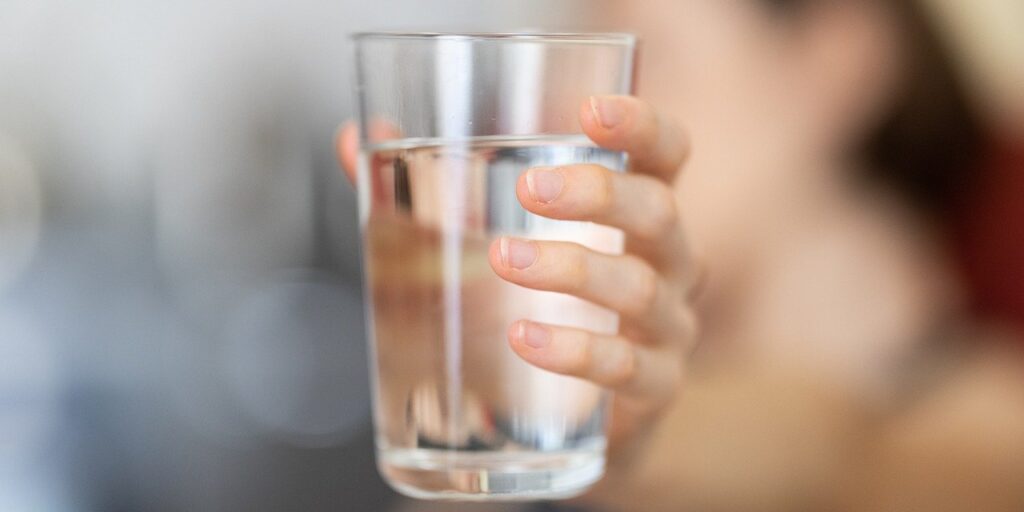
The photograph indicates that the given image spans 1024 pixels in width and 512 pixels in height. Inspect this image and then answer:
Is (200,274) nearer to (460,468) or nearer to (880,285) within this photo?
(880,285)

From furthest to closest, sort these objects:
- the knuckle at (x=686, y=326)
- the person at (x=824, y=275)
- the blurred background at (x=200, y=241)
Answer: the blurred background at (x=200, y=241) → the person at (x=824, y=275) → the knuckle at (x=686, y=326)

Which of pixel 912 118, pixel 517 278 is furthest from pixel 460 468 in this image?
pixel 912 118

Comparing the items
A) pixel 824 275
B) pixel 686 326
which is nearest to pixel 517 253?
pixel 686 326

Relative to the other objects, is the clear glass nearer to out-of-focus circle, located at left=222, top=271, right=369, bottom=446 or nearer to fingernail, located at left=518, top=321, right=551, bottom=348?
fingernail, located at left=518, top=321, right=551, bottom=348

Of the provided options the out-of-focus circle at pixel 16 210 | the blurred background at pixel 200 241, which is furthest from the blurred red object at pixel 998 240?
the out-of-focus circle at pixel 16 210

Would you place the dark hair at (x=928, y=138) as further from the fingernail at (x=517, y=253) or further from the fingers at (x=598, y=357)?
the fingernail at (x=517, y=253)

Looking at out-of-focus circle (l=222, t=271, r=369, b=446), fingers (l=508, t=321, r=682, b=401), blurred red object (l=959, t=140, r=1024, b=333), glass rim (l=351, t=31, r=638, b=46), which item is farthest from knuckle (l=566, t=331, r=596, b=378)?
out-of-focus circle (l=222, t=271, r=369, b=446)
